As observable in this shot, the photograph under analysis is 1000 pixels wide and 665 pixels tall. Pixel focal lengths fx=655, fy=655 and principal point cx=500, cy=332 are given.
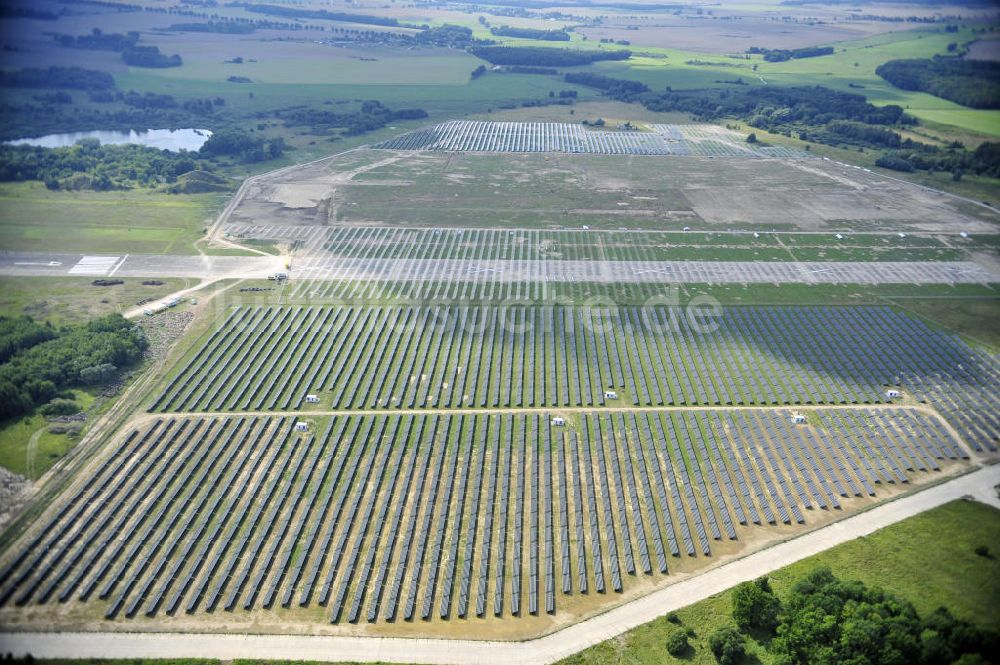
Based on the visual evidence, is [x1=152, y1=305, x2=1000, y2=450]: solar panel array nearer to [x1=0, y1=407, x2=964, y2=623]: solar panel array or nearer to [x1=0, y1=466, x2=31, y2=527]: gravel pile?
[x1=0, y1=407, x2=964, y2=623]: solar panel array

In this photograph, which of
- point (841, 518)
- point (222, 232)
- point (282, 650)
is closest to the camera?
point (282, 650)

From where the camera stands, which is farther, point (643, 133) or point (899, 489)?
point (643, 133)

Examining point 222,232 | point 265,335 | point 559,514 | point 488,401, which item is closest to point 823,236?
point 488,401

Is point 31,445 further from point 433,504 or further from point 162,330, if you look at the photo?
point 433,504

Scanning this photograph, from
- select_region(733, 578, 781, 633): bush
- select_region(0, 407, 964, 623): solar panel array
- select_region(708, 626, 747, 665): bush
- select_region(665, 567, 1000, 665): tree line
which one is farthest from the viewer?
select_region(0, 407, 964, 623): solar panel array

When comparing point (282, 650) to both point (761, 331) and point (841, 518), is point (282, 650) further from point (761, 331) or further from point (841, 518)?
point (761, 331)

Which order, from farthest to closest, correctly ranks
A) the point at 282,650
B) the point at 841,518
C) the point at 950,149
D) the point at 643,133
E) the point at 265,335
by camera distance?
the point at 643,133, the point at 950,149, the point at 265,335, the point at 841,518, the point at 282,650

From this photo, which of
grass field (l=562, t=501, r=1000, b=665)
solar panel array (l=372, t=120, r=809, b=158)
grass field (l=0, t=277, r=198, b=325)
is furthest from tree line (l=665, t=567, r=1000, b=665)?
solar panel array (l=372, t=120, r=809, b=158)

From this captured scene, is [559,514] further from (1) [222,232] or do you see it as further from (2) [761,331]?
(1) [222,232]
